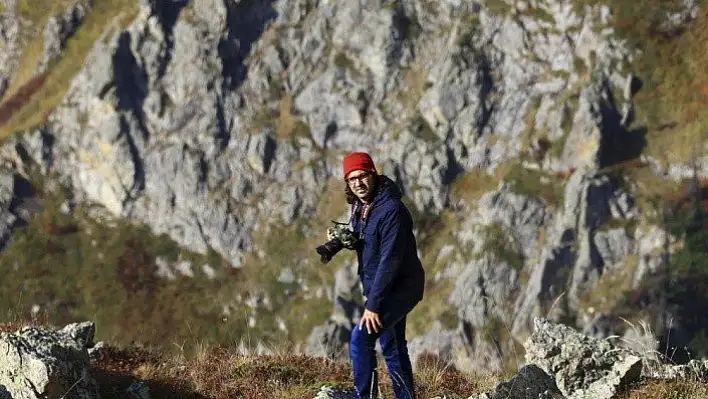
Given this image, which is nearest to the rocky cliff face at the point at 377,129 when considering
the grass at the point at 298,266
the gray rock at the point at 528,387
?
the grass at the point at 298,266

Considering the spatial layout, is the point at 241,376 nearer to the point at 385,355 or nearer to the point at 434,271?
the point at 385,355

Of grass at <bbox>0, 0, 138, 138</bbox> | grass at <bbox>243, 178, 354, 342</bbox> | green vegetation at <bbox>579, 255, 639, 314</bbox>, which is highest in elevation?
grass at <bbox>0, 0, 138, 138</bbox>

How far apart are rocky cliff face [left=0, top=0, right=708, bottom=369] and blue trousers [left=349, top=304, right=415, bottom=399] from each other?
7819 centimetres

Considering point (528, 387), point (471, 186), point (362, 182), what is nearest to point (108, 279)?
point (471, 186)

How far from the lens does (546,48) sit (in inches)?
3772

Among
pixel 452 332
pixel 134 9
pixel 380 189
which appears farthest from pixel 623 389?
pixel 134 9

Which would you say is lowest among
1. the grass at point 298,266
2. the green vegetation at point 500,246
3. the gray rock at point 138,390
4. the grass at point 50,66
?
the gray rock at point 138,390

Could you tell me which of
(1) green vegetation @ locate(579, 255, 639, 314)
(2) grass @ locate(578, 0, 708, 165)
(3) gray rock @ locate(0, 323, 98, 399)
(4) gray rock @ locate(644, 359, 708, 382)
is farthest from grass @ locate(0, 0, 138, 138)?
(4) gray rock @ locate(644, 359, 708, 382)

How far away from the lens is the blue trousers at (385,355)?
7.43 meters

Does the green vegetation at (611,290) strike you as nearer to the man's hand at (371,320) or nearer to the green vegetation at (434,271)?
the green vegetation at (434,271)

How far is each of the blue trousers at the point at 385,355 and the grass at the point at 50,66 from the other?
10567 cm

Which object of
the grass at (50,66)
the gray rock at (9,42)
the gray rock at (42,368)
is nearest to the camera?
the gray rock at (42,368)

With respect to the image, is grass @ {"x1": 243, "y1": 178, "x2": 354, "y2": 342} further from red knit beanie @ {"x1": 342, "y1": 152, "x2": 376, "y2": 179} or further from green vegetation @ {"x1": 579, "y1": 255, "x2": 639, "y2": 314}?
red knit beanie @ {"x1": 342, "y1": 152, "x2": 376, "y2": 179}

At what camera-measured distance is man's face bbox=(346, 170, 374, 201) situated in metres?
7.43
